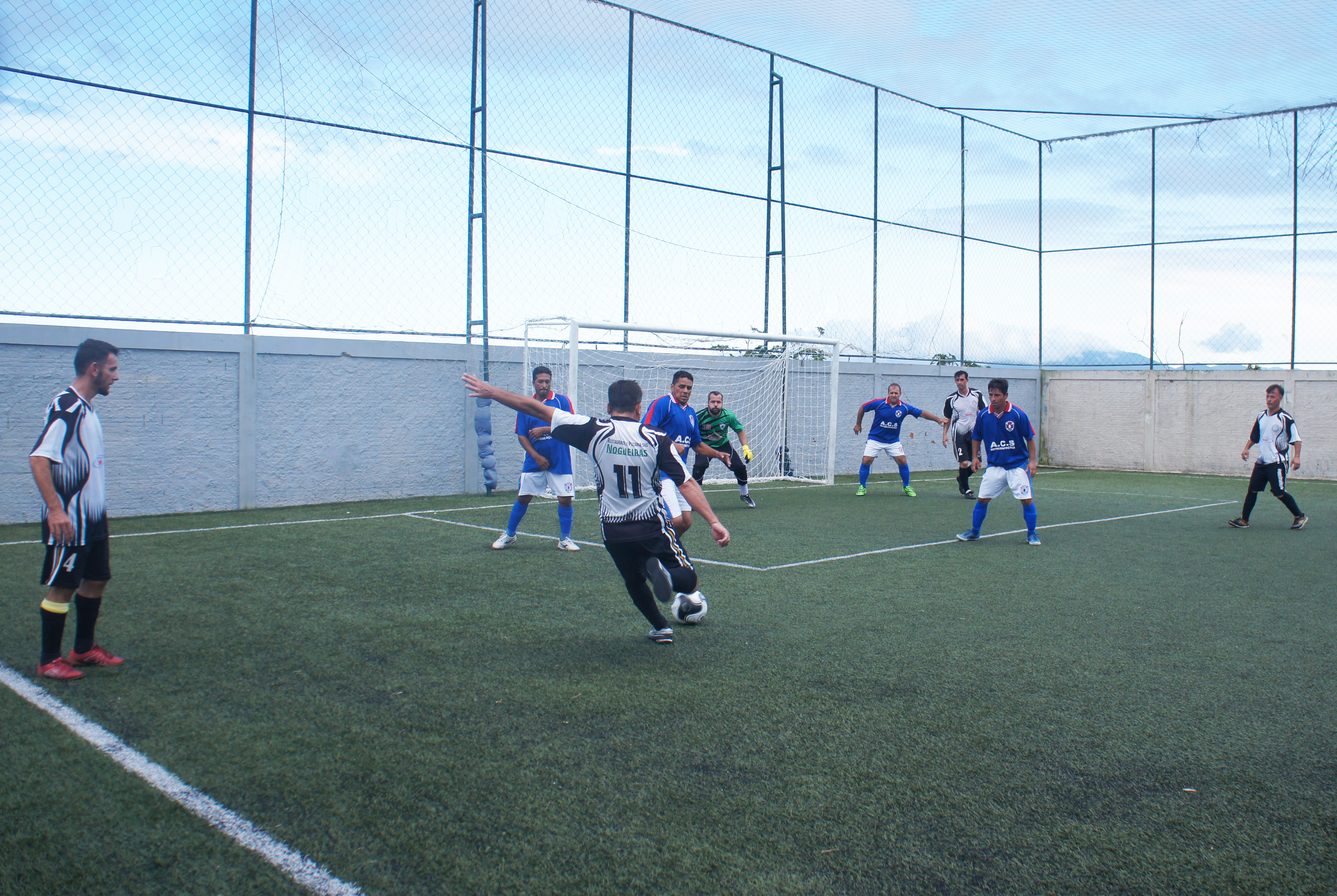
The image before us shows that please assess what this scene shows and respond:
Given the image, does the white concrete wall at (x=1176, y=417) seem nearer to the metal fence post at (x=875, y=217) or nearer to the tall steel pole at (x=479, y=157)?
the metal fence post at (x=875, y=217)

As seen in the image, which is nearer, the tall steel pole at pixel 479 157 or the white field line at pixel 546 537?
the white field line at pixel 546 537

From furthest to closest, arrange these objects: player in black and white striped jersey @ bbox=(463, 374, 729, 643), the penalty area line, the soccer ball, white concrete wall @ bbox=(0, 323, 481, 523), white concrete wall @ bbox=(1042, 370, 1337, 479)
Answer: white concrete wall @ bbox=(1042, 370, 1337, 479) → white concrete wall @ bbox=(0, 323, 481, 523) → the penalty area line → the soccer ball → player in black and white striped jersey @ bbox=(463, 374, 729, 643)

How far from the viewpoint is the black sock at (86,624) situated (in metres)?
4.75

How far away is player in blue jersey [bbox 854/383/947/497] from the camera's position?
1507cm

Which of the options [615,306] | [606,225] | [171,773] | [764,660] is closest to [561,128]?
[606,225]

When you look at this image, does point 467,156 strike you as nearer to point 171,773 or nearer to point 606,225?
point 606,225

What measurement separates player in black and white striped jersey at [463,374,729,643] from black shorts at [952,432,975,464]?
1009 centimetres

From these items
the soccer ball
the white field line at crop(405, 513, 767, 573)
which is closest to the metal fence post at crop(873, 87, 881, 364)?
the white field line at crop(405, 513, 767, 573)

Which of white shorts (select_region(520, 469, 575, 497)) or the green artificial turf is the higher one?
white shorts (select_region(520, 469, 575, 497))

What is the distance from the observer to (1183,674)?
4910 millimetres

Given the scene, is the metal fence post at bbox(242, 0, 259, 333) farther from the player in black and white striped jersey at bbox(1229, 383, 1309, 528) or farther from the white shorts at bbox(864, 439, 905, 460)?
the player in black and white striped jersey at bbox(1229, 383, 1309, 528)

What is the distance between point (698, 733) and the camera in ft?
13.1

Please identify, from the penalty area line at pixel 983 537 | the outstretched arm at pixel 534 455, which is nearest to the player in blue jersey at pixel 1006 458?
the penalty area line at pixel 983 537

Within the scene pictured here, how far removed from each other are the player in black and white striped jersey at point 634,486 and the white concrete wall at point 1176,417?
17189 millimetres
